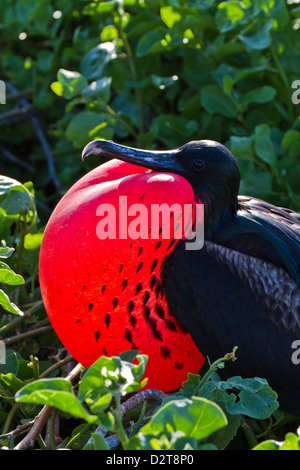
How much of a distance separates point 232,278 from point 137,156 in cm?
26

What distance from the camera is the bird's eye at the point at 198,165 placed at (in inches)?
50.4

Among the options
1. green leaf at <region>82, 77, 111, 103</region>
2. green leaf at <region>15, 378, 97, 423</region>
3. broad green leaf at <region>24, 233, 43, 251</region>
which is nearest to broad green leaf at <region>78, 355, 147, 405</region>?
green leaf at <region>15, 378, 97, 423</region>

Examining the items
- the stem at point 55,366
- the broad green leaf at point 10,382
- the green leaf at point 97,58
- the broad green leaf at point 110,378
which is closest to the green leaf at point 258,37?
the green leaf at point 97,58

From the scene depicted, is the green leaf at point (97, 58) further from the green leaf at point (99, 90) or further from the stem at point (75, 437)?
the stem at point (75, 437)

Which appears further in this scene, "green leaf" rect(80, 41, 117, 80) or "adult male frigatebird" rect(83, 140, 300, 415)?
"green leaf" rect(80, 41, 117, 80)

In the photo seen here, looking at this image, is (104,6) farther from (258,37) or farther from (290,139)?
(290,139)

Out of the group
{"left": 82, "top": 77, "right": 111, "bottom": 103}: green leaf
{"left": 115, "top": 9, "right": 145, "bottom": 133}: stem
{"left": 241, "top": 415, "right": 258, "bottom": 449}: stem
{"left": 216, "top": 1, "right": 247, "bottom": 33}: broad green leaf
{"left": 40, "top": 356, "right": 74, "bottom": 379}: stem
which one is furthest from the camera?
{"left": 115, "top": 9, "right": 145, "bottom": 133}: stem

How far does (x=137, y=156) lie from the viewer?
Answer: 50.3 inches

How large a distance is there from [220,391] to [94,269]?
0.89ft

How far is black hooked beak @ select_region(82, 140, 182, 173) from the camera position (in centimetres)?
127

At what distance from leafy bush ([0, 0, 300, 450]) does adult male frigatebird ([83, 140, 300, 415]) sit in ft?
0.18

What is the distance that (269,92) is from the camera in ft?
6.17

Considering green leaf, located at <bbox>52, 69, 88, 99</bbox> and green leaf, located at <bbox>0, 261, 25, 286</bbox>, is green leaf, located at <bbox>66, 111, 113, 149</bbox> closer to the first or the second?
green leaf, located at <bbox>52, 69, 88, 99</bbox>

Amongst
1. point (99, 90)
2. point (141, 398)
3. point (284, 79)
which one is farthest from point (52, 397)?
point (284, 79)
